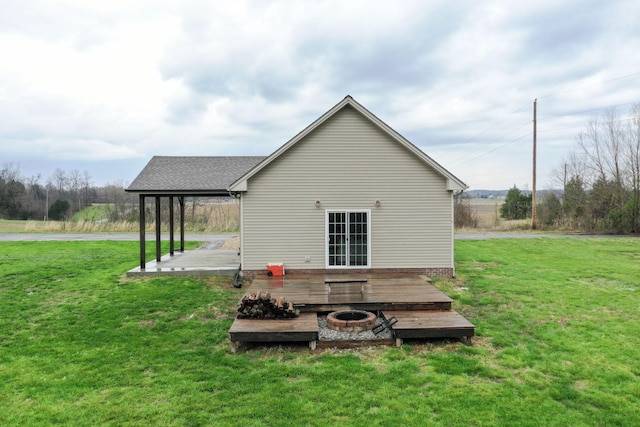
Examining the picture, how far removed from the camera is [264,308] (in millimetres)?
6402

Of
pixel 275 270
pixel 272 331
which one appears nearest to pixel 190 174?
pixel 275 270

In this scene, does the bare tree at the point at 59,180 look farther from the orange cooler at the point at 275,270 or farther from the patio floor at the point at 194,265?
the orange cooler at the point at 275,270

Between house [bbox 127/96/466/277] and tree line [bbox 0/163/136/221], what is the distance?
72.1ft

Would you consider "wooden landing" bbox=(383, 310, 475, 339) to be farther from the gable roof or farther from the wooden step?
the gable roof

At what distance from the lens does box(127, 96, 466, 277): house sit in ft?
33.4

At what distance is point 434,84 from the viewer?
1575cm

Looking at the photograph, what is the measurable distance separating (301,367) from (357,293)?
3.00 m

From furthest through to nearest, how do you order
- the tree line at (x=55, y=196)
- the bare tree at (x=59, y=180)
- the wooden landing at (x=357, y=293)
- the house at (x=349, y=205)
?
the bare tree at (x=59, y=180) < the tree line at (x=55, y=196) < the house at (x=349, y=205) < the wooden landing at (x=357, y=293)

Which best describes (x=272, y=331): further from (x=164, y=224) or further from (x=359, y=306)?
(x=164, y=224)

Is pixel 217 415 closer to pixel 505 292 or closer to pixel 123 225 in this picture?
pixel 505 292

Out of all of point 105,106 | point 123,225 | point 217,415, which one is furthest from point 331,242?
point 123,225

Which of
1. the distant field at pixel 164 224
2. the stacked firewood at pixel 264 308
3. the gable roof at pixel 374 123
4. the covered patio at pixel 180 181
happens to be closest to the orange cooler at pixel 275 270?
the covered patio at pixel 180 181

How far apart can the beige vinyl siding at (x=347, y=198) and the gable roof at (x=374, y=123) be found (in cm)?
15

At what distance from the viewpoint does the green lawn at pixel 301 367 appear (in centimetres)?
389
